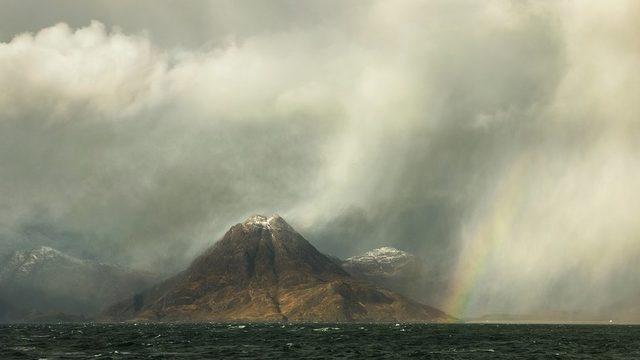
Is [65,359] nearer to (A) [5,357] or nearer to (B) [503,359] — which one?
(A) [5,357]

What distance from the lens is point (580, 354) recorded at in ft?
616

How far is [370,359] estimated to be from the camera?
16562 cm

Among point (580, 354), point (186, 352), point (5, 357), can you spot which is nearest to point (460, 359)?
A: point (580, 354)

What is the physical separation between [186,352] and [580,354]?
109030mm

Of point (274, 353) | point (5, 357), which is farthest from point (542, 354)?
point (5, 357)

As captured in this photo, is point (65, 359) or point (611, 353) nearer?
point (65, 359)

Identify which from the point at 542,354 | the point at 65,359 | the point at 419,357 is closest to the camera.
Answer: the point at 65,359

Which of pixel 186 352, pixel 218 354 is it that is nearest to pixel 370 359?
pixel 218 354

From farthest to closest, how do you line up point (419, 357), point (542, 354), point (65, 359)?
1. point (542, 354)
2. point (419, 357)
3. point (65, 359)

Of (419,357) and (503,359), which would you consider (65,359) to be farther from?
(503,359)

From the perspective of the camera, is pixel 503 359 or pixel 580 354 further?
pixel 580 354

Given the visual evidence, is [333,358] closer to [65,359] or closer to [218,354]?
[218,354]

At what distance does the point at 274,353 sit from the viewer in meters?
186

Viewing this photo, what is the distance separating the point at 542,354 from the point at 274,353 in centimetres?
7262
